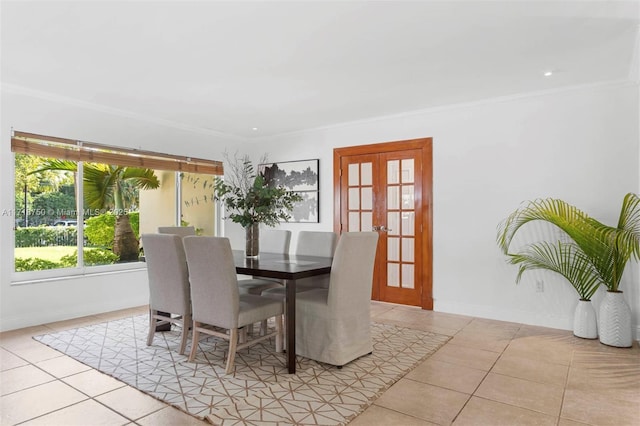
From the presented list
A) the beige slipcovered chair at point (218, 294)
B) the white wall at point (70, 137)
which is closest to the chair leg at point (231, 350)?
the beige slipcovered chair at point (218, 294)

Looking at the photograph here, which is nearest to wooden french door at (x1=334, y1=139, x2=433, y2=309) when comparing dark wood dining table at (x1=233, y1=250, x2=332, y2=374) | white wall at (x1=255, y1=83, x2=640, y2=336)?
white wall at (x1=255, y1=83, x2=640, y2=336)

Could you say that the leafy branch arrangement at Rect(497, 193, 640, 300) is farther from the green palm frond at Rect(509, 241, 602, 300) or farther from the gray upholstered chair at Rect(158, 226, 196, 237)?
the gray upholstered chair at Rect(158, 226, 196, 237)

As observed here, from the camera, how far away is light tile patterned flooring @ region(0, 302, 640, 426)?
214 centimetres

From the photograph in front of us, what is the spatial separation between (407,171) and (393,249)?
1.01 meters

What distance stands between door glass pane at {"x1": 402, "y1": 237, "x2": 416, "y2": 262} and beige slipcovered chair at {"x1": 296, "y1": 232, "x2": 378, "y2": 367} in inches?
72.1

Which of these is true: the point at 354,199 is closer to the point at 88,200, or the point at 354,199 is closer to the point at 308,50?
the point at 308,50

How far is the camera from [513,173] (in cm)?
411

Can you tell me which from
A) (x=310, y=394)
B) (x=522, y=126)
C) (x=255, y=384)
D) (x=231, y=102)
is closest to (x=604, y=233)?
(x=522, y=126)

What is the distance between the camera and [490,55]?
9.99 feet

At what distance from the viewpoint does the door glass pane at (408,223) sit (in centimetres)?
480

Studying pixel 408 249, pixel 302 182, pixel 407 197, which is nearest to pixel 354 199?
pixel 407 197

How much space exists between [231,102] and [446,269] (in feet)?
10.2

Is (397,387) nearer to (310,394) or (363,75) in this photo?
(310,394)

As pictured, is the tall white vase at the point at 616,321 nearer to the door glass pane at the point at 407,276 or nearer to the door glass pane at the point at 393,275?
the door glass pane at the point at 407,276
